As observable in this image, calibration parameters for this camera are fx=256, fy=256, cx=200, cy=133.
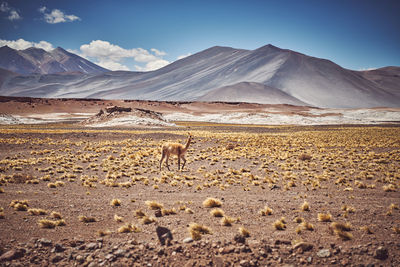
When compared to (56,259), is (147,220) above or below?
above

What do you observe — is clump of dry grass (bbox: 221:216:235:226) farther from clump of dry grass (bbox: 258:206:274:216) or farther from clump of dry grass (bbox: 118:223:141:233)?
clump of dry grass (bbox: 118:223:141:233)

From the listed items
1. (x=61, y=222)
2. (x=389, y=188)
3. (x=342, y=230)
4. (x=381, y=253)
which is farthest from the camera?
(x=389, y=188)

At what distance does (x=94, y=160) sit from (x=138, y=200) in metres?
9.22

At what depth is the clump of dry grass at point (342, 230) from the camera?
227 inches

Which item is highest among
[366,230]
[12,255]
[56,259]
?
[366,230]

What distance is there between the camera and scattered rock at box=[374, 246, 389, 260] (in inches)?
198

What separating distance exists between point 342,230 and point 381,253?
1189mm

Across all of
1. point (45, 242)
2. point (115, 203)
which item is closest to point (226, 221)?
point (115, 203)

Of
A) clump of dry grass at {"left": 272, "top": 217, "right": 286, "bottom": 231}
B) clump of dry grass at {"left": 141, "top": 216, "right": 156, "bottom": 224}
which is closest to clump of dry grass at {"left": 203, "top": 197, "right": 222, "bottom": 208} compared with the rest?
clump of dry grass at {"left": 141, "top": 216, "right": 156, "bottom": 224}

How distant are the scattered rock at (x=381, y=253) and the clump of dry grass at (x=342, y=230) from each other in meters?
0.67

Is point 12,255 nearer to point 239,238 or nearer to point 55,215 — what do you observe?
point 55,215

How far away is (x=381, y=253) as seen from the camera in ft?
16.5

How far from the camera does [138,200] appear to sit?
896cm

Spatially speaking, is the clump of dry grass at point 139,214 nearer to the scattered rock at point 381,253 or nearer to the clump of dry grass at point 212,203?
the clump of dry grass at point 212,203
